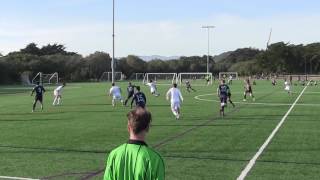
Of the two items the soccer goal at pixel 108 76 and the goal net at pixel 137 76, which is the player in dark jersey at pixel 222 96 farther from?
the goal net at pixel 137 76

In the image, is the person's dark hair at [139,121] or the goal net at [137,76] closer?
the person's dark hair at [139,121]

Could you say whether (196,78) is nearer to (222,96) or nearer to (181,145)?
(222,96)

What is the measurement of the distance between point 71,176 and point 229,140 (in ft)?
22.9

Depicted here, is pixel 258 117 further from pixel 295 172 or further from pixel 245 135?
pixel 295 172

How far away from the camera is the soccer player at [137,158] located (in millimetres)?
4379

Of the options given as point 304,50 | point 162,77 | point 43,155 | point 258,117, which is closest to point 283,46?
point 304,50

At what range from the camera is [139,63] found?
158m

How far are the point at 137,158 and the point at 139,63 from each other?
153914 mm

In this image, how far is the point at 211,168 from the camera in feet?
38.6

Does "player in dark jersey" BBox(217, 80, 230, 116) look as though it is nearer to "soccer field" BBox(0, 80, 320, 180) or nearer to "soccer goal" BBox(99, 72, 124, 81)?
"soccer field" BBox(0, 80, 320, 180)

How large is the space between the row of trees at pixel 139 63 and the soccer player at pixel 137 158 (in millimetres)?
113866

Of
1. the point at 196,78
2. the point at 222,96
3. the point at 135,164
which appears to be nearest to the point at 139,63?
the point at 196,78

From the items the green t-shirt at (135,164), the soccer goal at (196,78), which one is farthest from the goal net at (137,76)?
the green t-shirt at (135,164)

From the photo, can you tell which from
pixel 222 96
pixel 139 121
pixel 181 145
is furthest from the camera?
pixel 222 96
